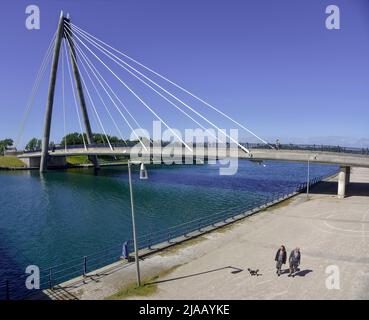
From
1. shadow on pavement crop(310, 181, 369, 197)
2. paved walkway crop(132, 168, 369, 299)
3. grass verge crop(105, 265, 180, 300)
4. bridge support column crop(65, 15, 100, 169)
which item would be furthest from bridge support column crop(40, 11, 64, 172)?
grass verge crop(105, 265, 180, 300)

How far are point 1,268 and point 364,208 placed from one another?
27.6m

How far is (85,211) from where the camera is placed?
118 ft

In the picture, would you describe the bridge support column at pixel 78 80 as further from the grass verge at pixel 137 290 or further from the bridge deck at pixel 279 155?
the grass verge at pixel 137 290

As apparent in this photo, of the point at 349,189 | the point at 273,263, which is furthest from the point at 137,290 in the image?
the point at 349,189

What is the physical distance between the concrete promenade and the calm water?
6131mm

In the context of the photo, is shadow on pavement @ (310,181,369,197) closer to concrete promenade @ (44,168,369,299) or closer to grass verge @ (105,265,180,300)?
concrete promenade @ (44,168,369,299)

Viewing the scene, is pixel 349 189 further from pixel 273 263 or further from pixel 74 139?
pixel 74 139

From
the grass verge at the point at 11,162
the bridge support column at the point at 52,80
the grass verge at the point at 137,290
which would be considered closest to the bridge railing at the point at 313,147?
the grass verge at the point at 137,290

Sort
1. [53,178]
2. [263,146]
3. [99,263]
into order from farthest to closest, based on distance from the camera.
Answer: [53,178], [263,146], [99,263]

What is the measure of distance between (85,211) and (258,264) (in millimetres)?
22824

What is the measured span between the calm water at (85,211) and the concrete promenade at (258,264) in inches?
241
